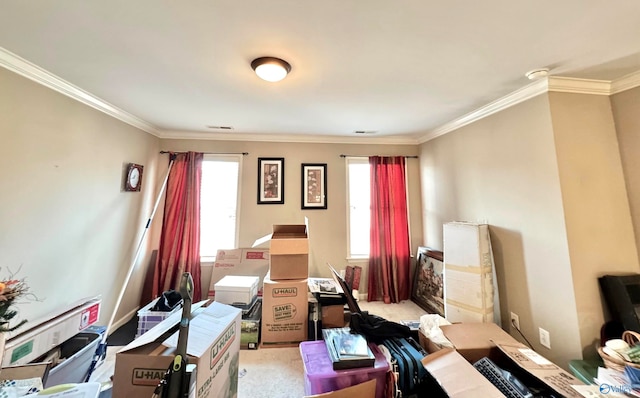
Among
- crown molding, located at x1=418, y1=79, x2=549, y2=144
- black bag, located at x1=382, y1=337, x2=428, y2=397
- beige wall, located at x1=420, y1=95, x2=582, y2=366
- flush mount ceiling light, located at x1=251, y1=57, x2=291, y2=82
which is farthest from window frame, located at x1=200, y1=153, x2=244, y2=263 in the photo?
beige wall, located at x1=420, y1=95, x2=582, y2=366

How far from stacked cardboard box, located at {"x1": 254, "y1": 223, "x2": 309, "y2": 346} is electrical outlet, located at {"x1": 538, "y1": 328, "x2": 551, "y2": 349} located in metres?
2.02

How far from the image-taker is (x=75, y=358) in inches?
65.4

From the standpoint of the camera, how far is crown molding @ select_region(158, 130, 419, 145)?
11.1ft

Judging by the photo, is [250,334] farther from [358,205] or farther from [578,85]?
[578,85]

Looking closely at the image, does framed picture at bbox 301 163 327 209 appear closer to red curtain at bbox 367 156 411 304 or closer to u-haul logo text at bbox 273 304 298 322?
red curtain at bbox 367 156 411 304

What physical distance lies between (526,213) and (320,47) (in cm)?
220

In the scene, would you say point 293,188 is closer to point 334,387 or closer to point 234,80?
point 234,80

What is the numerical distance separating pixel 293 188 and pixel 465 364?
274cm

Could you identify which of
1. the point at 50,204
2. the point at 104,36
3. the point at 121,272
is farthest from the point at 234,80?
the point at 121,272

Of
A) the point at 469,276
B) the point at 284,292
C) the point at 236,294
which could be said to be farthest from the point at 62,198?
the point at 469,276

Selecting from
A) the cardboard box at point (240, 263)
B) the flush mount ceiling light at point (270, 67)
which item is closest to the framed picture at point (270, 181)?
the cardboard box at point (240, 263)

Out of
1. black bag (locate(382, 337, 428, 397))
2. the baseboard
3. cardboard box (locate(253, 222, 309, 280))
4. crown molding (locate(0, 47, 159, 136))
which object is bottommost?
the baseboard

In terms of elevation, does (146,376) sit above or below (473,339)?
above

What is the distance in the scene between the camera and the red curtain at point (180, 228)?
309 centimetres
